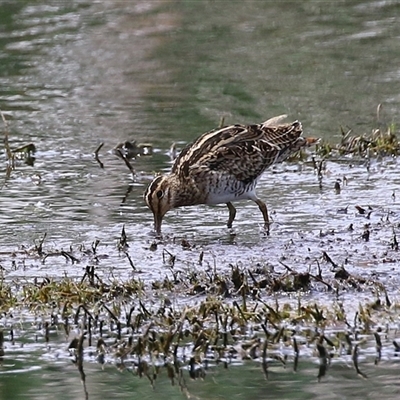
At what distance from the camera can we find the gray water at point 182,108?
9.39 m

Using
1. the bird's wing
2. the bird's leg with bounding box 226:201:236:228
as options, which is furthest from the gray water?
the bird's wing

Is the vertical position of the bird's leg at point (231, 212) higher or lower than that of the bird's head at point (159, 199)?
lower

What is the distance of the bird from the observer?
31.9 ft

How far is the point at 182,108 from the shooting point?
13969 mm

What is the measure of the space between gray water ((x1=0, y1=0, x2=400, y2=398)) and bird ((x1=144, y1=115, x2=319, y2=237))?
0.72 feet

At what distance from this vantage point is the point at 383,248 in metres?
8.85

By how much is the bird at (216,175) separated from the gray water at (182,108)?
22cm

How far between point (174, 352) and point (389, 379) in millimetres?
1128

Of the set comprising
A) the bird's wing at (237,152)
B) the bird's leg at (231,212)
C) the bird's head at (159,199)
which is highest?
the bird's wing at (237,152)

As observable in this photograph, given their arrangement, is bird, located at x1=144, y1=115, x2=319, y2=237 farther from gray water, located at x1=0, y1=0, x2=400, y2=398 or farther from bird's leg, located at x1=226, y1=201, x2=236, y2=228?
gray water, located at x1=0, y1=0, x2=400, y2=398

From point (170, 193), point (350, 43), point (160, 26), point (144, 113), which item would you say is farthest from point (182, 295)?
point (160, 26)

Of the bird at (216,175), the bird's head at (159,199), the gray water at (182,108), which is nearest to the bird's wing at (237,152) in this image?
the bird at (216,175)

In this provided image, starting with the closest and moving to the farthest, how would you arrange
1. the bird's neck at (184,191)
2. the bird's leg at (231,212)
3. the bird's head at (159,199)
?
the bird's head at (159,199)
the bird's neck at (184,191)
the bird's leg at (231,212)

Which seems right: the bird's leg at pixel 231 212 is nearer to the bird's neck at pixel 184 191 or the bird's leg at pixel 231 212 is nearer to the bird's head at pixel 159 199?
the bird's neck at pixel 184 191
